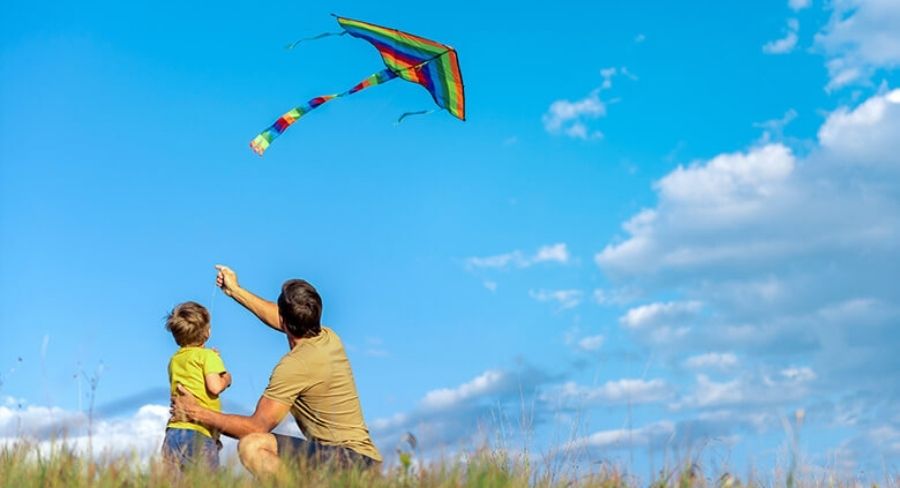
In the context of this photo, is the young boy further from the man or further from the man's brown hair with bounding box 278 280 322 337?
the man's brown hair with bounding box 278 280 322 337

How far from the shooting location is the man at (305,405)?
621cm

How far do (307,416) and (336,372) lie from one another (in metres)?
0.34

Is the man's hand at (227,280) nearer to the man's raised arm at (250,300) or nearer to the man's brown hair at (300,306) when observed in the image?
the man's raised arm at (250,300)

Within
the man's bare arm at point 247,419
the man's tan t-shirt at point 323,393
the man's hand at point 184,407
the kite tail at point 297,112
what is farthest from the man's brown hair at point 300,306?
the kite tail at point 297,112

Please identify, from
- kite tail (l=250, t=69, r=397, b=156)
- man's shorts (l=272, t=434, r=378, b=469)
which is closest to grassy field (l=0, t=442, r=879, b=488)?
man's shorts (l=272, t=434, r=378, b=469)

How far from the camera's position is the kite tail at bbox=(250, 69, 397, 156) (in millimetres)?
9383

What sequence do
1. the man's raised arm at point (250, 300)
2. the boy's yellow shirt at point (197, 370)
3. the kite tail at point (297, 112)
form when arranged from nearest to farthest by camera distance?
1. the boy's yellow shirt at point (197, 370)
2. the man's raised arm at point (250, 300)
3. the kite tail at point (297, 112)

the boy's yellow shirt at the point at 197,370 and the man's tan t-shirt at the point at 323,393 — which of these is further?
the boy's yellow shirt at the point at 197,370

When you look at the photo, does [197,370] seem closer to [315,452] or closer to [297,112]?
[315,452]

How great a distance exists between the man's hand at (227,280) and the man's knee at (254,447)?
5.10ft

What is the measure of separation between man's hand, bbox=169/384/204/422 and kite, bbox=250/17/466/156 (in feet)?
9.98

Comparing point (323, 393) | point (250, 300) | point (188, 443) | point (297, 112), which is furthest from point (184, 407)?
point (297, 112)

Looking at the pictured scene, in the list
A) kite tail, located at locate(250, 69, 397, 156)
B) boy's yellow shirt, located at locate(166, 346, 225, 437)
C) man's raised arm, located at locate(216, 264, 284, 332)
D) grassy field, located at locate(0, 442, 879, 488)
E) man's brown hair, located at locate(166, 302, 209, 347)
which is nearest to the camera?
grassy field, located at locate(0, 442, 879, 488)

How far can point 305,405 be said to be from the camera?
646cm
